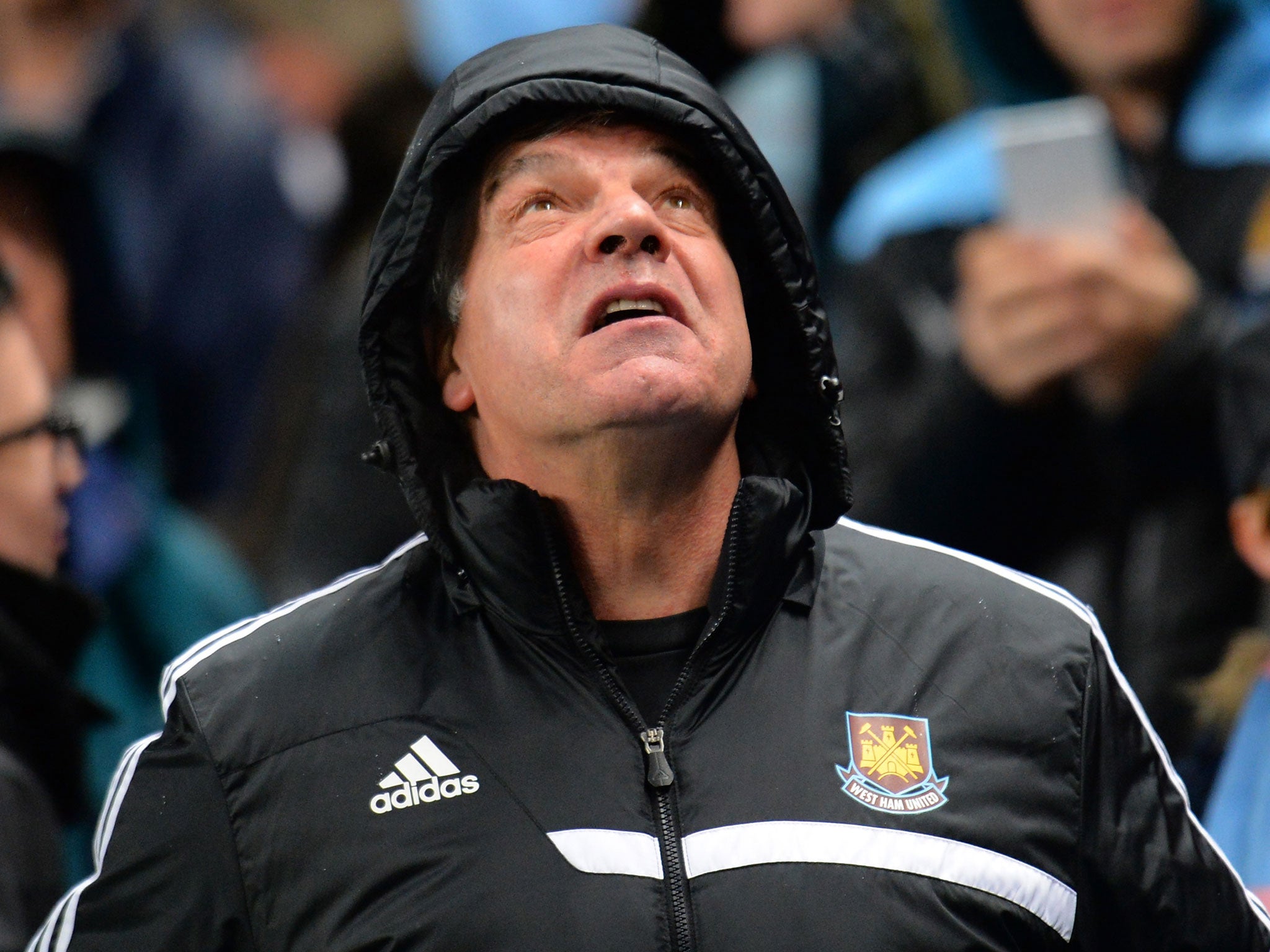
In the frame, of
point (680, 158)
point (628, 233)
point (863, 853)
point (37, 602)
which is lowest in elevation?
point (863, 853)

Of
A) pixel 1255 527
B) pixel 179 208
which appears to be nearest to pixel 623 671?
pixel 1255 527

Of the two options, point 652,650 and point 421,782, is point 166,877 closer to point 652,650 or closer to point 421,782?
point 421,782

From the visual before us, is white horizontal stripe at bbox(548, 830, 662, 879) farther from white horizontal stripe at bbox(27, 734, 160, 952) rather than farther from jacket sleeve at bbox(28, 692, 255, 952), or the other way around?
white horizontal stripe at bbox(27, 734, 160, 952)

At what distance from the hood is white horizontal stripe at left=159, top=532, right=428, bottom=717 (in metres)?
0.17

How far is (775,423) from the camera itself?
346 cm

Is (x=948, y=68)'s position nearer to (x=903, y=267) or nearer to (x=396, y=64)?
(x=903, y=267)

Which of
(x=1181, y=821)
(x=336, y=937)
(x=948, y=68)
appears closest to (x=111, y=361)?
(x=948, y=68)

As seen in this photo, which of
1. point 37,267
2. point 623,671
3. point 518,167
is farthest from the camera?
point 37,267

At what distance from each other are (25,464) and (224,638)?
1.08m

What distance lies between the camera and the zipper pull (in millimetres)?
2830

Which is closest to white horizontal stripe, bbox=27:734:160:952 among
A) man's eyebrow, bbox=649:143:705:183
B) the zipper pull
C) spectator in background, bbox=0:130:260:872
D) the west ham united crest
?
the zipper pull

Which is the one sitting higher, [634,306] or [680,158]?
[680,158]

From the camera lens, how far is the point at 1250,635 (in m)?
3.98

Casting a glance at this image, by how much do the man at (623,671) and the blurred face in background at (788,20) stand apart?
2.46 metres
